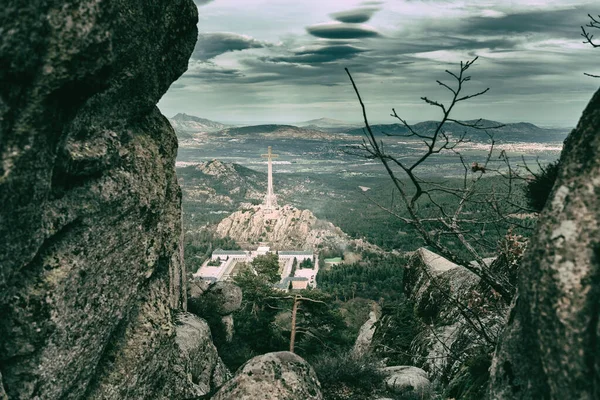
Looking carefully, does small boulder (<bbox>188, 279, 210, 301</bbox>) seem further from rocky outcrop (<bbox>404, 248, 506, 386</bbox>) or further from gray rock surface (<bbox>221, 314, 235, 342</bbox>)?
rocky outcrop (<bbox>404, 248, 506, 386</bbox>)

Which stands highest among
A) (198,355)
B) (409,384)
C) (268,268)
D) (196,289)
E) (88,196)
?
(88,196)

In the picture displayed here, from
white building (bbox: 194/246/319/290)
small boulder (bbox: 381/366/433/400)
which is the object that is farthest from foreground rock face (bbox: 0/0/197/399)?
white building (bbox: 194/246/319/290)

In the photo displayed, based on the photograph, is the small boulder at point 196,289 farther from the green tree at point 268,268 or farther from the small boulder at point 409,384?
the small boulder at point 409,384

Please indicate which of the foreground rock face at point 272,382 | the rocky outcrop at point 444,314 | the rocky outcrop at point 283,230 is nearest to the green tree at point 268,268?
the rocky outcrop at point 444,314

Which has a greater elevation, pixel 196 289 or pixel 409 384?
pixel 409 384

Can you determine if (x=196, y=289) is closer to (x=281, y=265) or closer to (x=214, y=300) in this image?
(x=214, y=300)

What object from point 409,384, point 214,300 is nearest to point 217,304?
point 214,300

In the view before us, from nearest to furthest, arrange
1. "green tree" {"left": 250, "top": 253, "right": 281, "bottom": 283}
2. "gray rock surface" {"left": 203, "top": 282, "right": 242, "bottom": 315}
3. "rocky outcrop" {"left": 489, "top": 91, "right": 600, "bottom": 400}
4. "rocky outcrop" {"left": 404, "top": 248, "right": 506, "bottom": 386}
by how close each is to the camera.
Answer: "rocky outcrop" {"left": 489, "top": 91, "right": 600, "bottom": 400}
"rocky outcrop" {"left": 404, "top": 248, "right": 506, "bottom": 386}
"gray rock surface" {"left": 203, "top": 282, "right": 242, "bottom": 315}
"green tree" {"left": 250, "top": 253, "right": 281, "bottom": 283}
